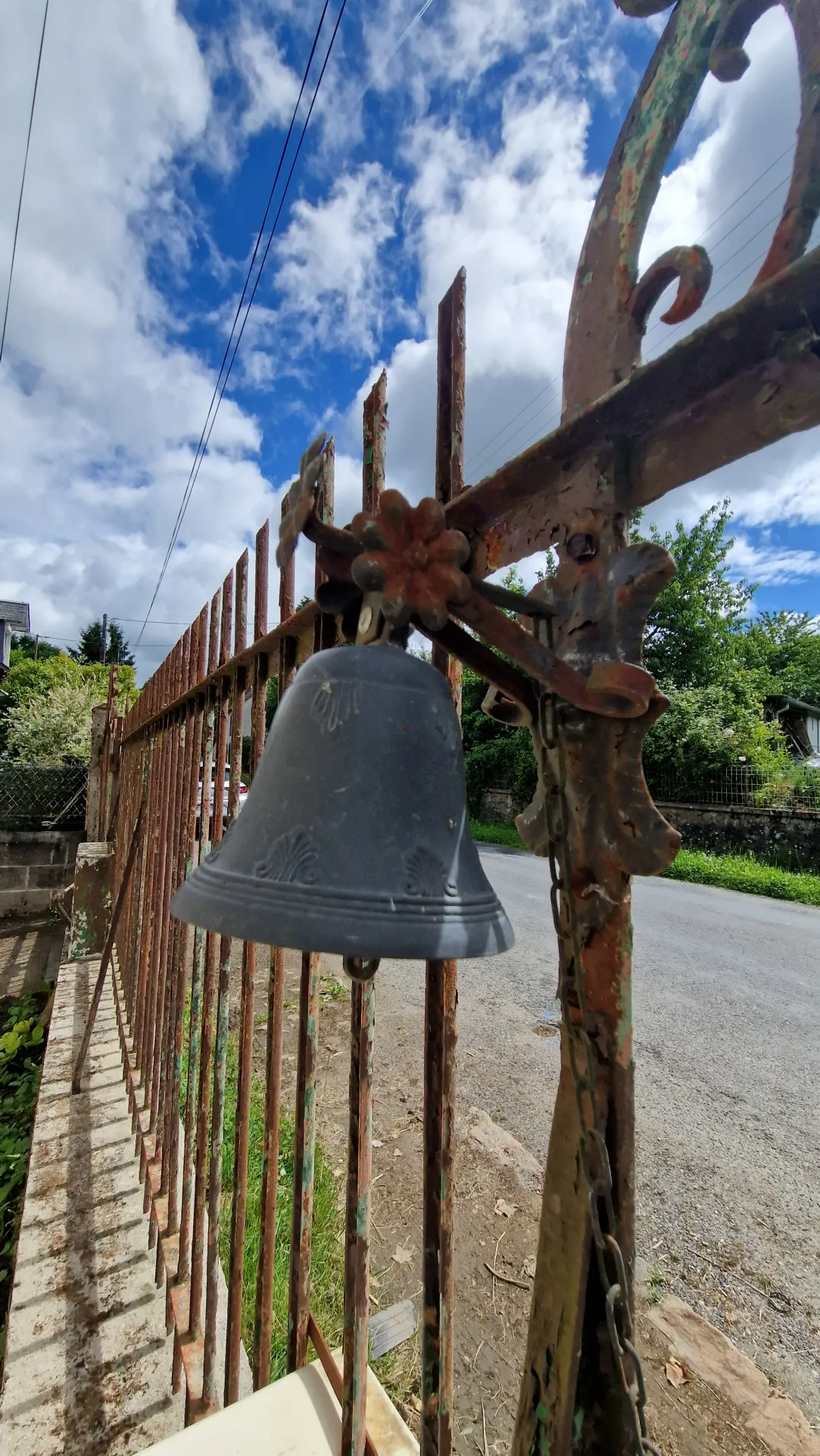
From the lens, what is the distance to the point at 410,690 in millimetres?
737

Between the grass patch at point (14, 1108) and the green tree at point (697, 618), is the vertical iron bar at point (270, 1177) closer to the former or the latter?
the grass patch at point (14, 1108)

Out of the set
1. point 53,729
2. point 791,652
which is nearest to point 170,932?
point 53,729

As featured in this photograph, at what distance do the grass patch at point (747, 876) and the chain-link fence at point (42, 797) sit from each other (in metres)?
8.52

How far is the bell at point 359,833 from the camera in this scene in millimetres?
642

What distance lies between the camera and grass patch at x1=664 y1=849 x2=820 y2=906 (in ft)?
31.6

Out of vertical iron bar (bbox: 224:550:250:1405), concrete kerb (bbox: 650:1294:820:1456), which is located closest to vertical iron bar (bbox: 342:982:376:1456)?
vertical iron bar (bbox: 224:550:250:1405)

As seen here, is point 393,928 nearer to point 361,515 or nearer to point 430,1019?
point 430,1019

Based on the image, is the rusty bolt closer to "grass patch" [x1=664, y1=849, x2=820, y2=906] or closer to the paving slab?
the paving slab

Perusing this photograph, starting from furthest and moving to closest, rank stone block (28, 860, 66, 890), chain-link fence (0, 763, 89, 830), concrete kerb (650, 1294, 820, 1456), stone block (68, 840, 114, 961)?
chain-link fence (0, 763, 89, 830) < stone block (28, 860, 66, 890) < stone block (68, 840, 114, 961) < concrete kerb (650, 1294, 820, 1456)

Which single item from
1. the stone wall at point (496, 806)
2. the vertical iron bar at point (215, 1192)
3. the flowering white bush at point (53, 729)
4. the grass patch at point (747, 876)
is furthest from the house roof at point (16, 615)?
the vertical iron bar at point (215, 1192)

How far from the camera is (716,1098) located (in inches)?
141

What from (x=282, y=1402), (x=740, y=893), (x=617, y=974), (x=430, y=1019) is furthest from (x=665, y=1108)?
(x=740, y=893)

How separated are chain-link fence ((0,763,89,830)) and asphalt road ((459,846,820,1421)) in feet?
19.3

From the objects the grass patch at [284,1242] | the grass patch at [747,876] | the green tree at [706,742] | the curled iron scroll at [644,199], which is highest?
the green tree at [706,742]
